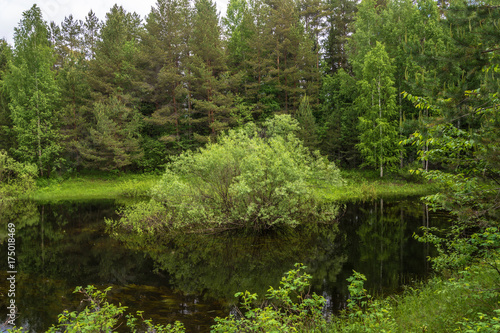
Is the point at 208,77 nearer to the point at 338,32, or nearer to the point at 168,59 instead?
the point at 168,59

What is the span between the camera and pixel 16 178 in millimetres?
29531

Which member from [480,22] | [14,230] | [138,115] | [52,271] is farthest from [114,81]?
[480,22]

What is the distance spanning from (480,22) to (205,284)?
9.32 meters

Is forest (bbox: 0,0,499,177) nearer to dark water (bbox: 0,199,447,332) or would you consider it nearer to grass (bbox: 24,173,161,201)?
grass (bbox: 24,173,161,201)

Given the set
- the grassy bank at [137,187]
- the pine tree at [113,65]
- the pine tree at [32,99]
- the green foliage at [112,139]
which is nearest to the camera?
the grassy bank at [137,187]

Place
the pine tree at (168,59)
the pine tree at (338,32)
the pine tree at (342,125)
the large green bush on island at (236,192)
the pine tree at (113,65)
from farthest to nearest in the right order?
the pine tree at (338,32)
the pine tree at (113,65)
the pine tree at (168,59)
the pine tree at (342,125)
the large green bush on island at (236,192)

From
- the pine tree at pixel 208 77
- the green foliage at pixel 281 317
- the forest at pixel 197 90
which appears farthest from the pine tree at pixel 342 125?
the green foliage at pixel 281 317

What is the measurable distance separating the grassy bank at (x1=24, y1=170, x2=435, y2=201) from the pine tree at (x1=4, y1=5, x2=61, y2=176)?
3386 millimetres

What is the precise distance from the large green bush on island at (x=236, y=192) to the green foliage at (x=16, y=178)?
16937 mm

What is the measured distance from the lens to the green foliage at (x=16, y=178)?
26.9 metres

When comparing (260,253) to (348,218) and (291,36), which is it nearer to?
(348,218)

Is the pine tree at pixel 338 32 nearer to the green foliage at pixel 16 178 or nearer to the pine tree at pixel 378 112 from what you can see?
the pine tree at pixel 378 112

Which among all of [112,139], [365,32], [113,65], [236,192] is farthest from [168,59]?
[236,192]

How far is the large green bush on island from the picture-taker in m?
14.4
